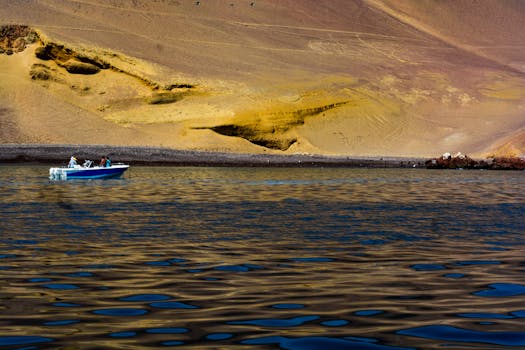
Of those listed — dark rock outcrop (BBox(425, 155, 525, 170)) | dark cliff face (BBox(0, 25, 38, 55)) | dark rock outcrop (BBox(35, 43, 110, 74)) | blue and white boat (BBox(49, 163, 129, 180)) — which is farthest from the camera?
dark cliff face (BBox(0, 25, 38, 55))

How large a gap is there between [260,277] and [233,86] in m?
77.6

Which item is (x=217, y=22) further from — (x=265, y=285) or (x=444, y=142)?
(x=265, y=285)

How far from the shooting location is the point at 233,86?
8906cm

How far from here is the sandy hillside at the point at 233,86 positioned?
80562 millimetres

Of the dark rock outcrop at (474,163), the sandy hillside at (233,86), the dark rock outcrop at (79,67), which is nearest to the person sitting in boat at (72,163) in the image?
the sandy hillside at (233,86)

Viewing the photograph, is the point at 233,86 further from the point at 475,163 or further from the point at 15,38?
the point at 475,163

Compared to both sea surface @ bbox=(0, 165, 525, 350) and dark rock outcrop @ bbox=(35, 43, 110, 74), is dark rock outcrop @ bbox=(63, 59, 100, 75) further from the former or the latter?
sea surface @ bbox=(0, 165, 525, 350)

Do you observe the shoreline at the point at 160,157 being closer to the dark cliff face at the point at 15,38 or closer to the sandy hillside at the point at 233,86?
the sandy hillside at the point at 233,86

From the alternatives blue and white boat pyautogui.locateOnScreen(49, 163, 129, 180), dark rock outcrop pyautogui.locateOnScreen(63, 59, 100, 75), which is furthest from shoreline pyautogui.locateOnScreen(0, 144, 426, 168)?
dark rock outcrop pyautogui.locateOnScreen(63, 59, 100, 75)

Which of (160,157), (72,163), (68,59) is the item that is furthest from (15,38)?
(72,163)

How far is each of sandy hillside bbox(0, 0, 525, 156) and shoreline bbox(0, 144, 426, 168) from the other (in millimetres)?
7098

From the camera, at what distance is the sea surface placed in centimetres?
859

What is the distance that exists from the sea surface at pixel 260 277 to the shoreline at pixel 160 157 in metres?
41.2

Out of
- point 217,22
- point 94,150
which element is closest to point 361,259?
point 94,150
